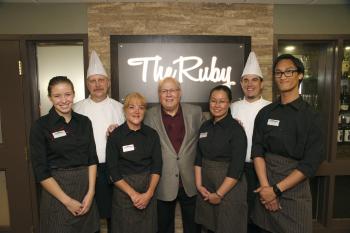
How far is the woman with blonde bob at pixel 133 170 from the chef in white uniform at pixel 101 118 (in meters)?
0.21

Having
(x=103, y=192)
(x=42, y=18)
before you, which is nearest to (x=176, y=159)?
(x=103, y=192)

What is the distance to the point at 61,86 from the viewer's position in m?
1.49

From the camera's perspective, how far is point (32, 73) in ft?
7.91

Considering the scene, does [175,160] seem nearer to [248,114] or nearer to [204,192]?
[204,192]

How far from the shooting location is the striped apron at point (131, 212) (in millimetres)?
1651

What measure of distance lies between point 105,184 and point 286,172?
123 cm

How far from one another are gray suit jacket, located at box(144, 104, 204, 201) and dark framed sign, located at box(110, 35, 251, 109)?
0.56 meters

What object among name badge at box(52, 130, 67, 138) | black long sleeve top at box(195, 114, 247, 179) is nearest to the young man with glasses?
black long sleeve top at box(195, 114, 247, 179)

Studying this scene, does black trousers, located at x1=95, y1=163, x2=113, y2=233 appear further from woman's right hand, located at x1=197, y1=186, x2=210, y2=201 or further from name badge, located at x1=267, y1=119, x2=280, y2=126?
name badge, located at x1=267, y1=119, x2=280, y2=126

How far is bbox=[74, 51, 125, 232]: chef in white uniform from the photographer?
73.1 inches

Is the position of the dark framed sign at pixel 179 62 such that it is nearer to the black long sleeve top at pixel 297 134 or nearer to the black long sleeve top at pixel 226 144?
the black long sleeve top at pixel 226 144

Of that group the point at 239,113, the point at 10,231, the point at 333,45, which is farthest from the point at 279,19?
the point at 10,231

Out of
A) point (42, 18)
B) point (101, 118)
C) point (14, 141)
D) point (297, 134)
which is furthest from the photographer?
point (14, 141)

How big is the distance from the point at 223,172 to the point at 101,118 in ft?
3.14
